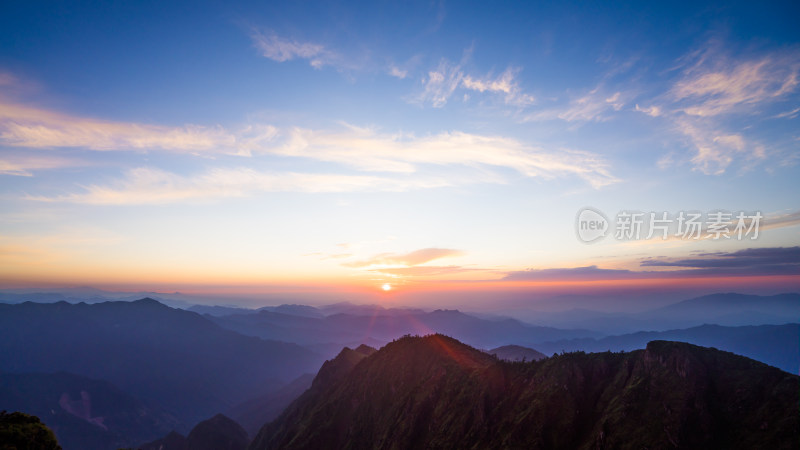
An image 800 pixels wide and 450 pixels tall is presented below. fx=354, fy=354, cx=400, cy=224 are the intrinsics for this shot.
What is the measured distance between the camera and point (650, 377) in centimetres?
6569

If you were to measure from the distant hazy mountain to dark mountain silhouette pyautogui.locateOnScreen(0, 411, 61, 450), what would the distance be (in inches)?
2938

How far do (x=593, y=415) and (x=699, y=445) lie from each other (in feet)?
55.9

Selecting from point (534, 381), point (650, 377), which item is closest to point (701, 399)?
point (650, 377)

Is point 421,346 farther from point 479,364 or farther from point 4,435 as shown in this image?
point 4,435

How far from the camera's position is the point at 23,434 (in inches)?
2138

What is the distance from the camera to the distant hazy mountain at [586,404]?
54.8 m

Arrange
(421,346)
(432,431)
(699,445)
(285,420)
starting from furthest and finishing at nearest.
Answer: (285,420) → (421,346) → (432,431) → (699,445)

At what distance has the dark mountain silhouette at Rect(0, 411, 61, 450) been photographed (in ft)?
173

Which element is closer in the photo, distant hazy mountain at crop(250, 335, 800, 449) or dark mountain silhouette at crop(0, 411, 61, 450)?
dark mountain silhouette at crop(0, 411, 61, 450)

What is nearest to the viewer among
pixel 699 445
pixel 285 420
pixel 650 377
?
pixel 699 445

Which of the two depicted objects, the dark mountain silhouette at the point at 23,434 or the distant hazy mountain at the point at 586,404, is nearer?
the dark mountain silhouette at the point at 23,434

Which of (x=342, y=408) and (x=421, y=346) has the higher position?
(x=421, y=346)

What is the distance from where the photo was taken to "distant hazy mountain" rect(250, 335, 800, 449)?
54781 millimetres

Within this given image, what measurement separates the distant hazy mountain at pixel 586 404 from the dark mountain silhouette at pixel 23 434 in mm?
74613
